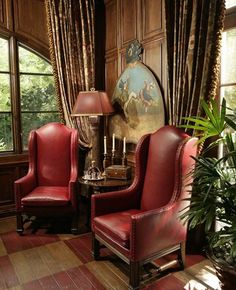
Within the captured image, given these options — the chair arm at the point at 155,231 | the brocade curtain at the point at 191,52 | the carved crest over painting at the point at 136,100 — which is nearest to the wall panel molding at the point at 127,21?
the carved crest over painting at the point at 136,100

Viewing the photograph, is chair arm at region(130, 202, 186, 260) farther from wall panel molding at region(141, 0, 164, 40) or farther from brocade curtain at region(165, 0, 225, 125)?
wall panel molding at region(141, 0, 164, 40)

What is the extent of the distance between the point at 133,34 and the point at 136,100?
77 cm

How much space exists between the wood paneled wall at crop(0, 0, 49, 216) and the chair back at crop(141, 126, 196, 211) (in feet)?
6.18

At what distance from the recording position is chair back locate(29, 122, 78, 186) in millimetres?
3373

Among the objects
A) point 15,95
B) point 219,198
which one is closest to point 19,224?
point 15,95

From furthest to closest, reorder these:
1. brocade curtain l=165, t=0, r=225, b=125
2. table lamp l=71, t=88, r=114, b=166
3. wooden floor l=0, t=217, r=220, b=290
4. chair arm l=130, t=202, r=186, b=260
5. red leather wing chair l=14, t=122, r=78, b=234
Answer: red leather wing chair l=14, t=122, r=78, b=234 < table lamp l=71, t=88, r=114, b=166 < brocade curtain l=165, t=0, r=225, b=125 < wooden floor l=0, t=217, r=220, b=290 < chair arm l=130, t=202, r=186, b=260

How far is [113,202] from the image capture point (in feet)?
8.04

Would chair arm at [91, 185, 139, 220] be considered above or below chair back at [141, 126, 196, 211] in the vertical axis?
below

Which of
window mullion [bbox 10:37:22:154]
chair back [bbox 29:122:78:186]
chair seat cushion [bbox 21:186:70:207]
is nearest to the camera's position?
chair seat cushion [bbox 21:186:70:207]

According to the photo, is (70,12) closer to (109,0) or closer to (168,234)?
(109,0)

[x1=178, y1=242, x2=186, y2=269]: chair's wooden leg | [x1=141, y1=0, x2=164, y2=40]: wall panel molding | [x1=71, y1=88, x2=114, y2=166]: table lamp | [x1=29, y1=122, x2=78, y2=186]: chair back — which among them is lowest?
[x1=178, y1=242, x2=186, y2=269]: chair's wooden leg

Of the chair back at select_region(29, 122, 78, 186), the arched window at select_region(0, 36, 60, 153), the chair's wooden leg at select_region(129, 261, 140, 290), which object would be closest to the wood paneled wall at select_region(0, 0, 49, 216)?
the arched window at select_region(0, 36, 60, 153)

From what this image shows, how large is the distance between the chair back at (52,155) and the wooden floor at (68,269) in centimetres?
72

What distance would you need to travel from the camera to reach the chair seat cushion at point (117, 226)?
2029 millimetres
